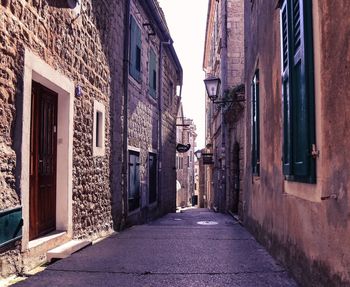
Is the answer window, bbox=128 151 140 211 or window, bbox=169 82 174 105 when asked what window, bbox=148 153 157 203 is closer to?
window, bbox=128 151 140 211

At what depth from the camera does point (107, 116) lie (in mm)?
8094

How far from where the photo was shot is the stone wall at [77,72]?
4.19 m

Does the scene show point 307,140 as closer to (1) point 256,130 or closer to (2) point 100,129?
(1) point 256,130

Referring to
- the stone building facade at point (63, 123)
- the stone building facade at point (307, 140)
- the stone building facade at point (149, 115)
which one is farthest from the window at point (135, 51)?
the stone building facade at point (307, 140)

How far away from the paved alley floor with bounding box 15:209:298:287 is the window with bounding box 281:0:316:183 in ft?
3.58

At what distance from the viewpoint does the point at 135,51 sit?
10586 mm

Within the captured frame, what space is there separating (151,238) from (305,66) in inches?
171

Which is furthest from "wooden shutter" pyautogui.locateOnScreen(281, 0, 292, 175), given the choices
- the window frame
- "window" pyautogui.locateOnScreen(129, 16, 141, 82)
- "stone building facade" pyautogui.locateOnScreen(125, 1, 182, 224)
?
"window" pyautogui.locateOnScreen(129, 16, 141, 82)

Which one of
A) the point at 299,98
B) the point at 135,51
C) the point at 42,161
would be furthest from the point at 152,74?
the point at 299,98

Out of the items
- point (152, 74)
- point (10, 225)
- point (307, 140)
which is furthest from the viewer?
point (152, 74)

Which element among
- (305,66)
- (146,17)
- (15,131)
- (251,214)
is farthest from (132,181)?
(305,66)

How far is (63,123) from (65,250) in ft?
5.26

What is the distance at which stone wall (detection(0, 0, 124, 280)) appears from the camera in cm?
419

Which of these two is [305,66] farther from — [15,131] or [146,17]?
[146,17]
